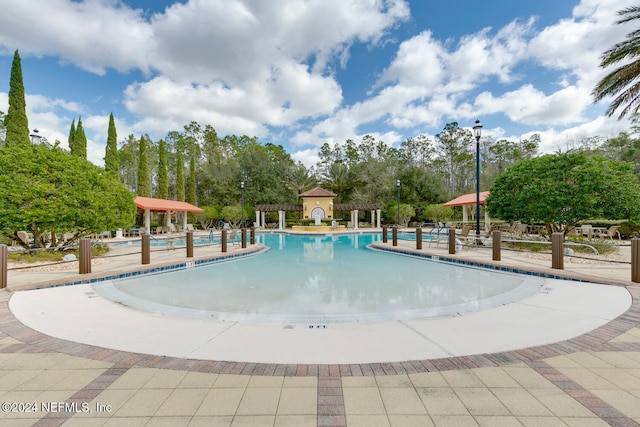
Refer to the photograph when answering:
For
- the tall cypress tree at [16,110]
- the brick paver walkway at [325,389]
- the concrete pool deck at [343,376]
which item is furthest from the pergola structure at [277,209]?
the brick paver walkway at [325,389]

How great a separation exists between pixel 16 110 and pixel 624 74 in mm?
29538

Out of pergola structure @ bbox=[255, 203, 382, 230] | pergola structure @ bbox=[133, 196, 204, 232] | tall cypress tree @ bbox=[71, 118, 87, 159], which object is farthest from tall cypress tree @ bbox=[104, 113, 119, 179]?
pergola structure @ bbox=[255, 203, 382, 230]

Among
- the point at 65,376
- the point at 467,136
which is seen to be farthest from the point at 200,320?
the point at 467,136

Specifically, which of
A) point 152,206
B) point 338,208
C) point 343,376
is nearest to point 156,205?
point 152,206

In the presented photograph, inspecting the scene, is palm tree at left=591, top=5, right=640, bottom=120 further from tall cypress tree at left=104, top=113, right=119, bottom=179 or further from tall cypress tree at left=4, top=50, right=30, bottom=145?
tall cypress tree at left=104, top=113, right=119, bottom=179

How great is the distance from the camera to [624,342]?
3014 mm

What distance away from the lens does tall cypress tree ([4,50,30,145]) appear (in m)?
16.3

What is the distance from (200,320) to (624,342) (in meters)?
4.96

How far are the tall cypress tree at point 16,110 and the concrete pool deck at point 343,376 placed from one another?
1921cm

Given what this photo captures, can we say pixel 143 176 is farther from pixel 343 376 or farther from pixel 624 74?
pixel 624 74

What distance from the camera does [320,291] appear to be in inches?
248

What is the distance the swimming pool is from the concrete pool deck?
918 millimetres

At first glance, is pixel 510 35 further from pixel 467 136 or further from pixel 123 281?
pixel 467 136

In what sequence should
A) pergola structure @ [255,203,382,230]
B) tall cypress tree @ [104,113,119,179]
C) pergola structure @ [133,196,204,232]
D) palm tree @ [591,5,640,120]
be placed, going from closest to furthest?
palm tree @ [591,5,640,120], pergola structure @ [133,196,204,232], tall cypress tree @ [104,113,119,179], pergola structure @ [255,203,382,230]
